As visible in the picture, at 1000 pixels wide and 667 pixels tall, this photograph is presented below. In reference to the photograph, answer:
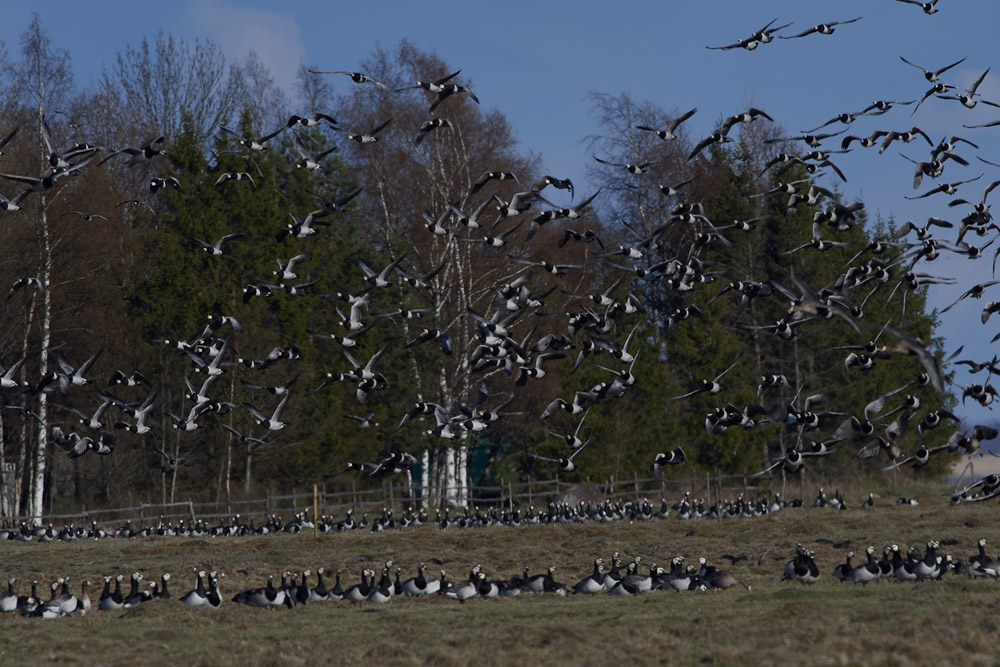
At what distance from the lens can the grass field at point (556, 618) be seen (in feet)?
41.5

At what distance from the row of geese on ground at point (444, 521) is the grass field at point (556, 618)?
7309 mm

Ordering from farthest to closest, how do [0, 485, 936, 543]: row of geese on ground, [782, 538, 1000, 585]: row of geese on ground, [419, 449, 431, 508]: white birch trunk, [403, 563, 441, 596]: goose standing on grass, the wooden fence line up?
[419, 449, 431, 508]: white birch trunk
the wooden fence
[0, 485, 936, 543]: row of geese on ground
[403, 563, 441, 596]: goose standing on grass
[782, 538, 1000, 585]: row of geese on ground

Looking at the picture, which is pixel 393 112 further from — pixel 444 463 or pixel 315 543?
pixel 315 543

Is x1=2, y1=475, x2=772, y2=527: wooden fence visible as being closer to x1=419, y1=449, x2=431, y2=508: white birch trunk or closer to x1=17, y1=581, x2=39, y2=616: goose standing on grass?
x1=419, y1=449, x2=431, y2=508: white birch trunk

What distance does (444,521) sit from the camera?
37.3m

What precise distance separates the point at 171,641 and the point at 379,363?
3065 centimetres

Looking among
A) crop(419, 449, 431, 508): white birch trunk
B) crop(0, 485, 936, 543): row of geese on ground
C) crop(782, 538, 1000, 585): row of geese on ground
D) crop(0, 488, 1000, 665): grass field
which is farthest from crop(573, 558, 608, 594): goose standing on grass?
crop(419, 449, 431, 508): white birch trunk

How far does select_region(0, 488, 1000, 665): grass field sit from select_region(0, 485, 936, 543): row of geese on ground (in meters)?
7.31

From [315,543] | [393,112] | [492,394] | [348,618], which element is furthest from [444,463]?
[348,618]

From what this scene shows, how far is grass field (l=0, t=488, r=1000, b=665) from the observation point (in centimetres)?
1264

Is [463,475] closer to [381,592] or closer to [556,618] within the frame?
[381,592]

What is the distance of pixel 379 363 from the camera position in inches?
1793

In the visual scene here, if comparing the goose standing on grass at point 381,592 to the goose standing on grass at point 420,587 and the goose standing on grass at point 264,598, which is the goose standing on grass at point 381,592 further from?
the goose standing on grass at point 264,598

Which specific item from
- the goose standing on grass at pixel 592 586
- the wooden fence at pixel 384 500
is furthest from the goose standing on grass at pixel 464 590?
the wooden fence at pixel 384 500
